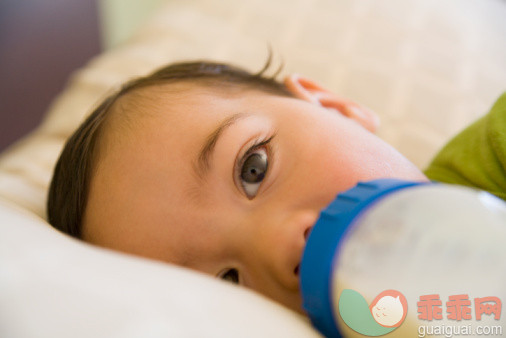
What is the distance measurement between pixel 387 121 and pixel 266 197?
0.62 m

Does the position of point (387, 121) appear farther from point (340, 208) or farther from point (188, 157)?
point (340, 208)

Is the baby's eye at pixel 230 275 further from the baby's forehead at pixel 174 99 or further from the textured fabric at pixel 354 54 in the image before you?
the textured fabric at pixel 354 54

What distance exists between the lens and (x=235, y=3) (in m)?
1.37

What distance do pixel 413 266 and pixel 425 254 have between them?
0.01 m

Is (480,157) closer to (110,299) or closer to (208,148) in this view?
(208,148)

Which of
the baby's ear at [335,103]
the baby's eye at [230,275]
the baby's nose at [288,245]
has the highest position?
the baby's ear at [335,103]

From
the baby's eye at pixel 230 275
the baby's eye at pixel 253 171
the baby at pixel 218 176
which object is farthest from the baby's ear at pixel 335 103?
the baby's eye at pixel 230 275

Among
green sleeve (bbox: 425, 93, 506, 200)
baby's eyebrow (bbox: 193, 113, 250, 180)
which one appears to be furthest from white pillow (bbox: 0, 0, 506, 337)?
baby's eyebrow (bbox: 193, 113, 250, 180)

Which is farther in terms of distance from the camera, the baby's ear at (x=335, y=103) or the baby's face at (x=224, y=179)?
the baby's ear at (x=335, y=103)

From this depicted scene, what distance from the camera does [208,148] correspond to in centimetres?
64

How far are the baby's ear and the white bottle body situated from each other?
18.3 inches

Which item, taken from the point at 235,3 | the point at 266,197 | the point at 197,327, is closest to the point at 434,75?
the point at 235,3

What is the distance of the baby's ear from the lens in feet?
2.84

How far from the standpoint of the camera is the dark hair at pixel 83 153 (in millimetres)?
716
